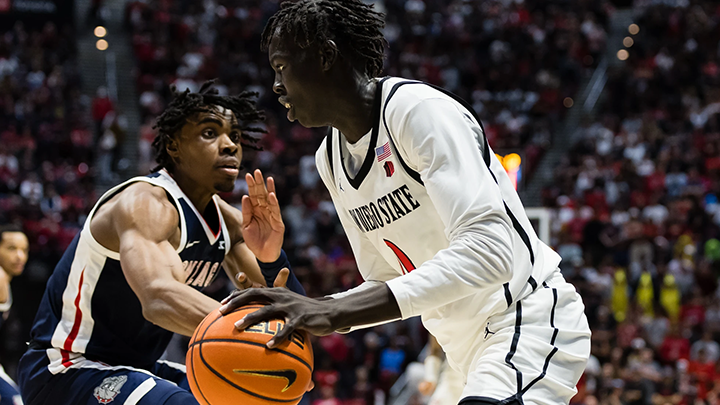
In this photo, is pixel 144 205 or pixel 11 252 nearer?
pixel 144 205

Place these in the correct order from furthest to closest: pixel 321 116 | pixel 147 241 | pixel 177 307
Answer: pixel 147 241, pixel 177 307, pixel 321 116

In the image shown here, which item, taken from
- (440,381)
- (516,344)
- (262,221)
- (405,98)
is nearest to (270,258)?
(262,221)

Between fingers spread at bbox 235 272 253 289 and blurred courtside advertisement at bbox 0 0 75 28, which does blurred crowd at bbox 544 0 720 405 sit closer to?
fingers spread at bbox 235 272 253 289

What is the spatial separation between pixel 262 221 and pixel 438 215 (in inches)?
47.8

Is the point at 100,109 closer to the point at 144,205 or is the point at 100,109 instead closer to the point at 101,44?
the point at 101,44

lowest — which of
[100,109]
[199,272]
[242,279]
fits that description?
[100,109]

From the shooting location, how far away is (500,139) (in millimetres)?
15648

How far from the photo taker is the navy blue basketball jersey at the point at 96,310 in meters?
3.54

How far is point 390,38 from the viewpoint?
1838cm

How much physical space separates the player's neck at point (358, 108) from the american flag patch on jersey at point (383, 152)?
0.11m

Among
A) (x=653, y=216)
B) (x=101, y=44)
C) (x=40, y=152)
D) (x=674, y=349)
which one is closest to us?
(x=674, y=349)

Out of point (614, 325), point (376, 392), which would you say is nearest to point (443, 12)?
point (614, 325)

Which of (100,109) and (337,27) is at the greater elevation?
(337,27)

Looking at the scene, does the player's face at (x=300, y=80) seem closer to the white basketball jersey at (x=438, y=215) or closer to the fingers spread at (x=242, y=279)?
the white basketball jersey at (x=438, y=215)
